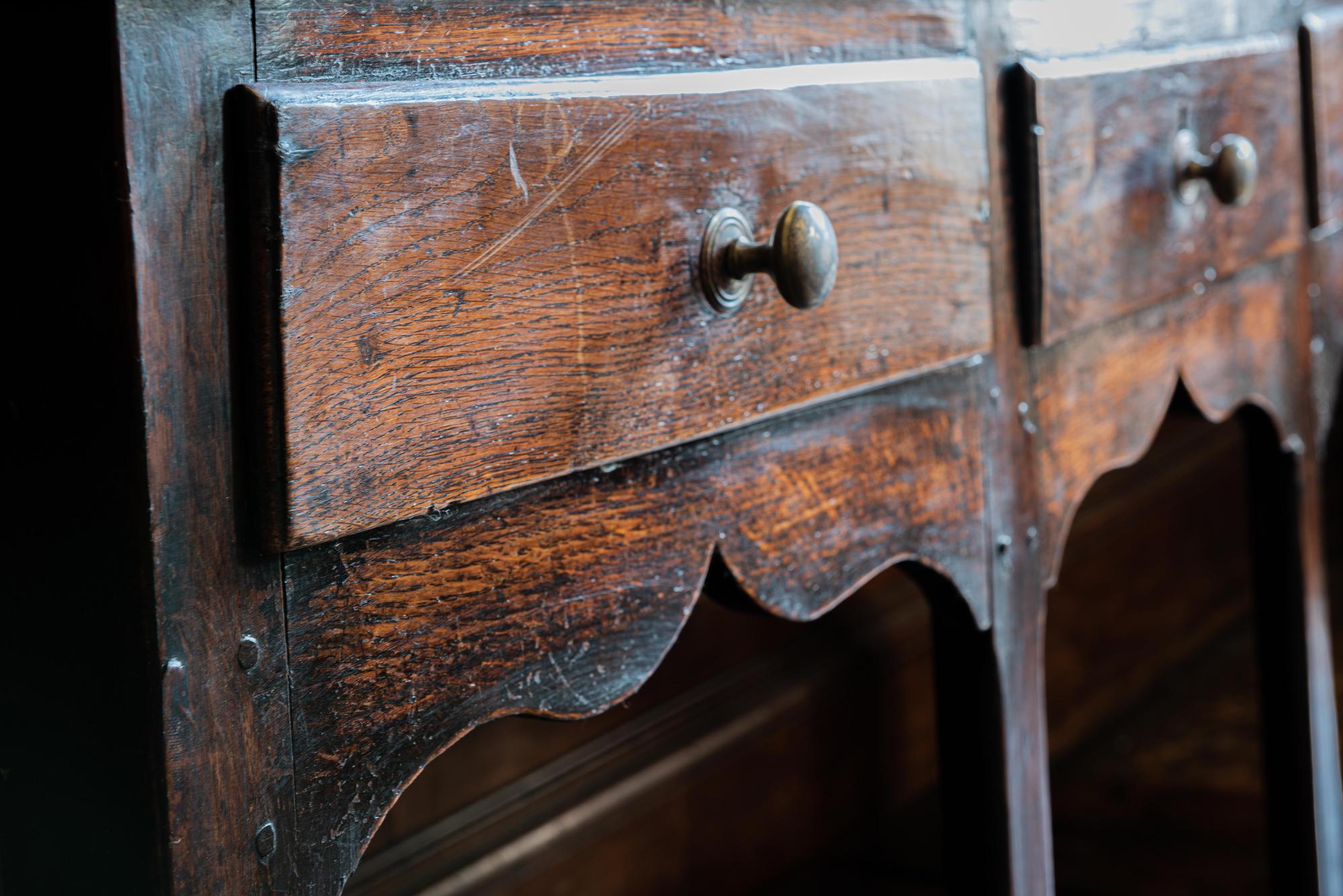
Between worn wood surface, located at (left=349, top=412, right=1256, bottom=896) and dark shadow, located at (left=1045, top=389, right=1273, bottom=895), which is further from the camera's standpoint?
dark shadow, located at (left=1045, top=389, right=1273, bottom=895)

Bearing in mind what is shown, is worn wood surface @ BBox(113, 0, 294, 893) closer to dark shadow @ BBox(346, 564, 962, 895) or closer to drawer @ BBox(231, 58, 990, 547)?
drawer @ BBox(231, 58, 990, 547)

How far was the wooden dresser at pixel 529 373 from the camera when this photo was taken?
31cm

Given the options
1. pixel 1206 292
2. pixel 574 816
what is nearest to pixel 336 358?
pixel 1206 292

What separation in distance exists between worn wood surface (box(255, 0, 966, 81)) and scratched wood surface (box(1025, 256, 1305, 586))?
19cm

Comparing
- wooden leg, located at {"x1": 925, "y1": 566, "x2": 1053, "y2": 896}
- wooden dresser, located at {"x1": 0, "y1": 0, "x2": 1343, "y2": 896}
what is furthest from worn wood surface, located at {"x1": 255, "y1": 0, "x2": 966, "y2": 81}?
wooden leg, located at {"x1": 925, "y1": 566, "x2": 1053, "y2": 896}

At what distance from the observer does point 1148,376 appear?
717 millimetres

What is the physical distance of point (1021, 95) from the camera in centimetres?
59

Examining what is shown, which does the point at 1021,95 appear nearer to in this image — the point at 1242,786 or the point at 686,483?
the point at 686,483

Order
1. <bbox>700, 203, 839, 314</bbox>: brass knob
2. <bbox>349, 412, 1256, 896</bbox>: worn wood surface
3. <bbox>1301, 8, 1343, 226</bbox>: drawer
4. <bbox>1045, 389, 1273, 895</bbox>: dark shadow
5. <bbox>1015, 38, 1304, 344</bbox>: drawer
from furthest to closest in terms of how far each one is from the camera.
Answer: <bbox>1045, 389, 1273, 895</bbox>: dark shadow → <bbox>349, 412, 1256, 896</bbox>: worn wood surface → <bbox>1301, 8, 1343, 226</bbox>: drawer → <bbox>1015, 38, 1304, 344</bbox>: drawer → <bbox>700, 203, 839, 314</bbox>: brass knob

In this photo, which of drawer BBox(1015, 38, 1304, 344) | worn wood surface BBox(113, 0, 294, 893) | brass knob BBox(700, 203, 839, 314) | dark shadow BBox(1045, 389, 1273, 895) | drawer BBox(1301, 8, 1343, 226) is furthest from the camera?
dark shadow BBox(1045, 389, 1273, 895)

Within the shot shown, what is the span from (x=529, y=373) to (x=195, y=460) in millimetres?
99

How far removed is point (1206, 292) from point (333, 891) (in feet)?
1.96

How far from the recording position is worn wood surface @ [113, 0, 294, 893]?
0.29 meters

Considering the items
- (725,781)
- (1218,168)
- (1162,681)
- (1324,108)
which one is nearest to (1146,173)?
(1218,168)
